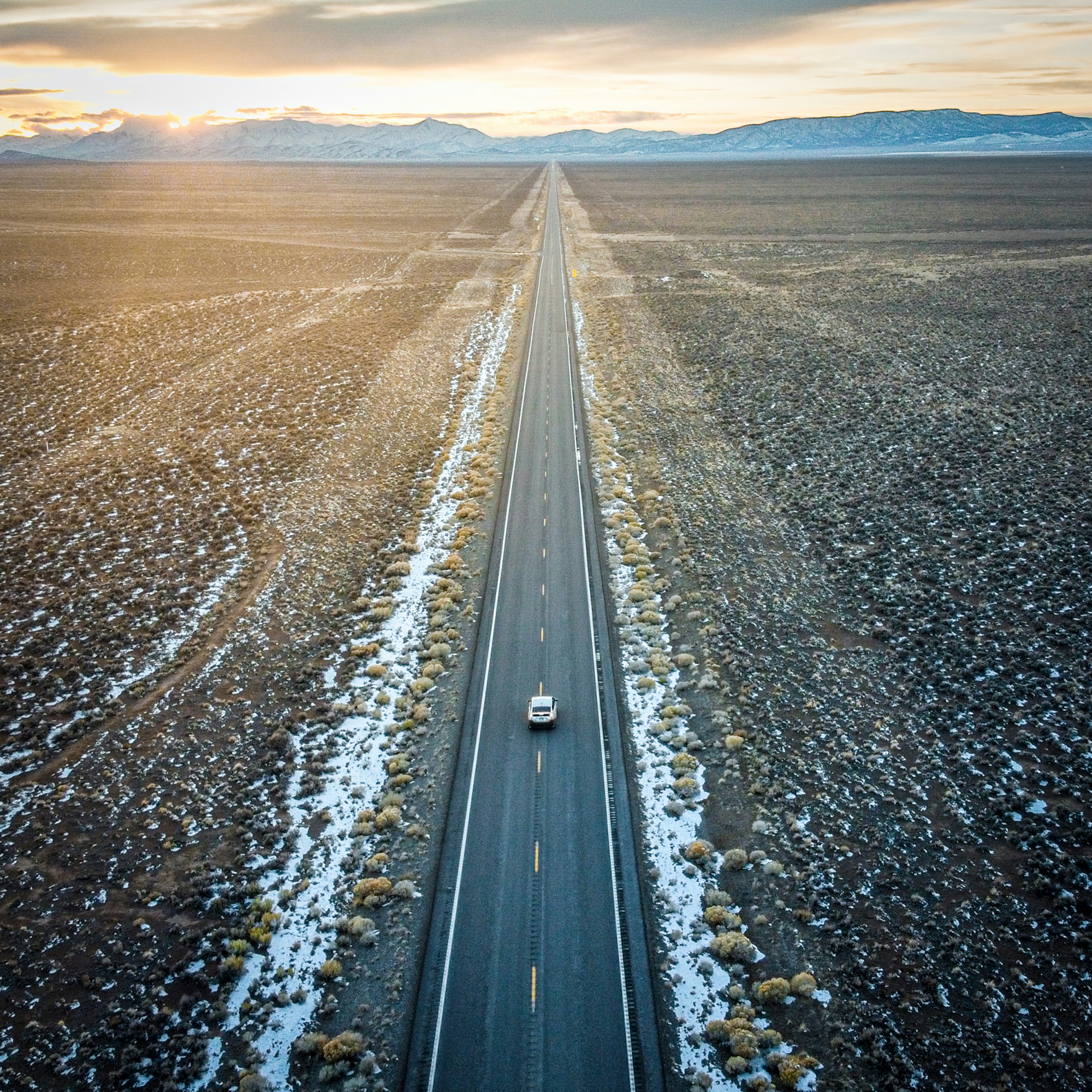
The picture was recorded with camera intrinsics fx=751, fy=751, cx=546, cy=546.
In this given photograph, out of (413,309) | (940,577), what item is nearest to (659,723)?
(940,577)

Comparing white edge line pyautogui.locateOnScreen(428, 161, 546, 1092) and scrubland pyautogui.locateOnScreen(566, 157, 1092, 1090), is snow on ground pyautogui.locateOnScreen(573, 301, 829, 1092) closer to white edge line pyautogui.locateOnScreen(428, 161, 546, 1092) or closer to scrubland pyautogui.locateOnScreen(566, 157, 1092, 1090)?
scrubland pyautogui.locateOnScreen(566, 157, 1092, 1090)

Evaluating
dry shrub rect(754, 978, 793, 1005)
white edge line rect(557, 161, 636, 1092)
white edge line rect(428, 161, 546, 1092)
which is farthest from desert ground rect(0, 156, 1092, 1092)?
white edge line rect(557, 161, 636, 1092)

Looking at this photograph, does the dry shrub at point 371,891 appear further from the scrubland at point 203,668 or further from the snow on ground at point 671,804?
the snow on ground at point 671,804

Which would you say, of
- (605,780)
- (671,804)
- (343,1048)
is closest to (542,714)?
(605,780)

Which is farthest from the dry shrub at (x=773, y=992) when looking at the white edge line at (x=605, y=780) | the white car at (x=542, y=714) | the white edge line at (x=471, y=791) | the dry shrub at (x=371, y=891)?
the white car at (x=542, y=714)

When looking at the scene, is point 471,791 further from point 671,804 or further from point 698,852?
point 698,852

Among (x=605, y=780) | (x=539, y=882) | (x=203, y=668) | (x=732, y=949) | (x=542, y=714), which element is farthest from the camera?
(x=203, y=668)
